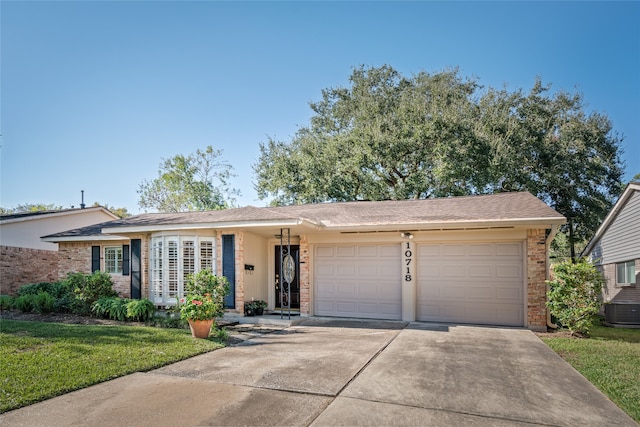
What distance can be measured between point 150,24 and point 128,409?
32.8ft

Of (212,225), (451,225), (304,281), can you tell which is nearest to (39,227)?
(212,225)

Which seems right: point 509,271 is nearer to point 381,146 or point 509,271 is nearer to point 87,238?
point 381,146

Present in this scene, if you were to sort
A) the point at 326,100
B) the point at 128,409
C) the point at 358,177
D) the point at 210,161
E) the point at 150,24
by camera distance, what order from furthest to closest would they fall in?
the point at 210,161 → the point at 326,100 → the point at 358,177 → the point at 150,24 → the point at 128,409

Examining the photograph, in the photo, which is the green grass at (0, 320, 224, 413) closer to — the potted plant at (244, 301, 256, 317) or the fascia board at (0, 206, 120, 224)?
the potted plant at (244, 301, 256, 317)

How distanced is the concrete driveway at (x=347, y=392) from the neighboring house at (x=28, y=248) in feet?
47.8

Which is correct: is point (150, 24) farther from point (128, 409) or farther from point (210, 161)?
point (210, 161)

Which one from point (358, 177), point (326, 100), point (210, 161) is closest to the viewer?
point (358, 177)

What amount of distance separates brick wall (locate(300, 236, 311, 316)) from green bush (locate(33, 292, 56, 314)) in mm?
7115

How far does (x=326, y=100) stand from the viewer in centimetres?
2555

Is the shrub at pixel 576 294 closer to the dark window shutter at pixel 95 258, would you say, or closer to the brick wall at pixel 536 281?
the brick wall at pixel 536 281

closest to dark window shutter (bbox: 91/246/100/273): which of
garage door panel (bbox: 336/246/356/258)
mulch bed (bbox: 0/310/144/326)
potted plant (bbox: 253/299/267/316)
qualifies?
mulch bed (bbox: 0/310/144/326)

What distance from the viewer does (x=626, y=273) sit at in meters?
14.3

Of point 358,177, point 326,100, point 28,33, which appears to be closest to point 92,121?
point 28,33

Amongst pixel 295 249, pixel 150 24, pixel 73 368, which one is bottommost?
pixel 73 368
